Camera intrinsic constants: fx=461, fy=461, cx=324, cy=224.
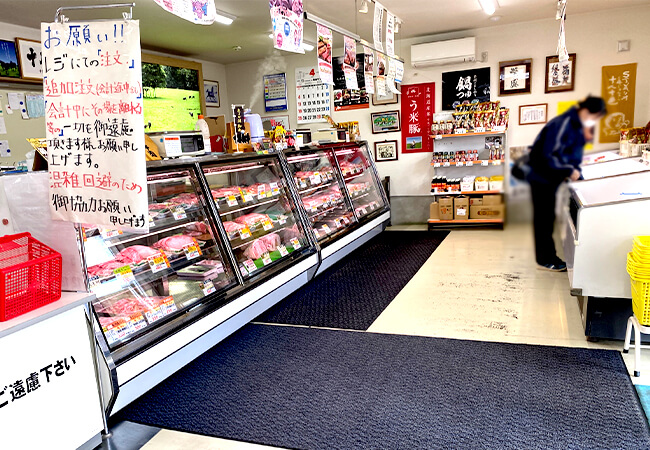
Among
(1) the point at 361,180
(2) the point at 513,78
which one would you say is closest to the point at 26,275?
(1) the point at 361,180

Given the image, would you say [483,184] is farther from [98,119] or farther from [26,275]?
[26,275]

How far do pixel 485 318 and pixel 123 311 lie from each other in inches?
109

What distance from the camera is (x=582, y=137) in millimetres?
250

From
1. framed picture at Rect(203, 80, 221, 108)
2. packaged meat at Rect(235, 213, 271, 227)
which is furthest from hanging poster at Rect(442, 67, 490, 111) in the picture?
packaged meat at Rect(235, 213, 271, 227)

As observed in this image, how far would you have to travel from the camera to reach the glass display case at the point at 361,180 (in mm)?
6344

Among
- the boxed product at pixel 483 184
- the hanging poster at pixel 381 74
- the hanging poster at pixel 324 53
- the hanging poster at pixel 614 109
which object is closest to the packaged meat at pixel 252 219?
the hanging poster at pixel 324 53

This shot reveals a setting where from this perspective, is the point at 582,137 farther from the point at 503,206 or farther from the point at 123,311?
the point at 123,311

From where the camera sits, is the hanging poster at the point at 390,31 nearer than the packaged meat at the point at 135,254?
No

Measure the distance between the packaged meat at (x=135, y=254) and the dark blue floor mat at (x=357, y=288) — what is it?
127 cm

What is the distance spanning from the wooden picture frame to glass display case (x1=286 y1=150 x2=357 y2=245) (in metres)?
3.43

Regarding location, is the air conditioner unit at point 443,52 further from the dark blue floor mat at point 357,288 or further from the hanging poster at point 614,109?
the hanging poster at point 614,109

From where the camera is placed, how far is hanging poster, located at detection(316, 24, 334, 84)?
4.64 metres

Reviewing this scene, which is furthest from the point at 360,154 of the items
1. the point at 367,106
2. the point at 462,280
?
the point at 462,280

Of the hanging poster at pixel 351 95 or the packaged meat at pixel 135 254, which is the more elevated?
the hanging poster at pixel 351 95
